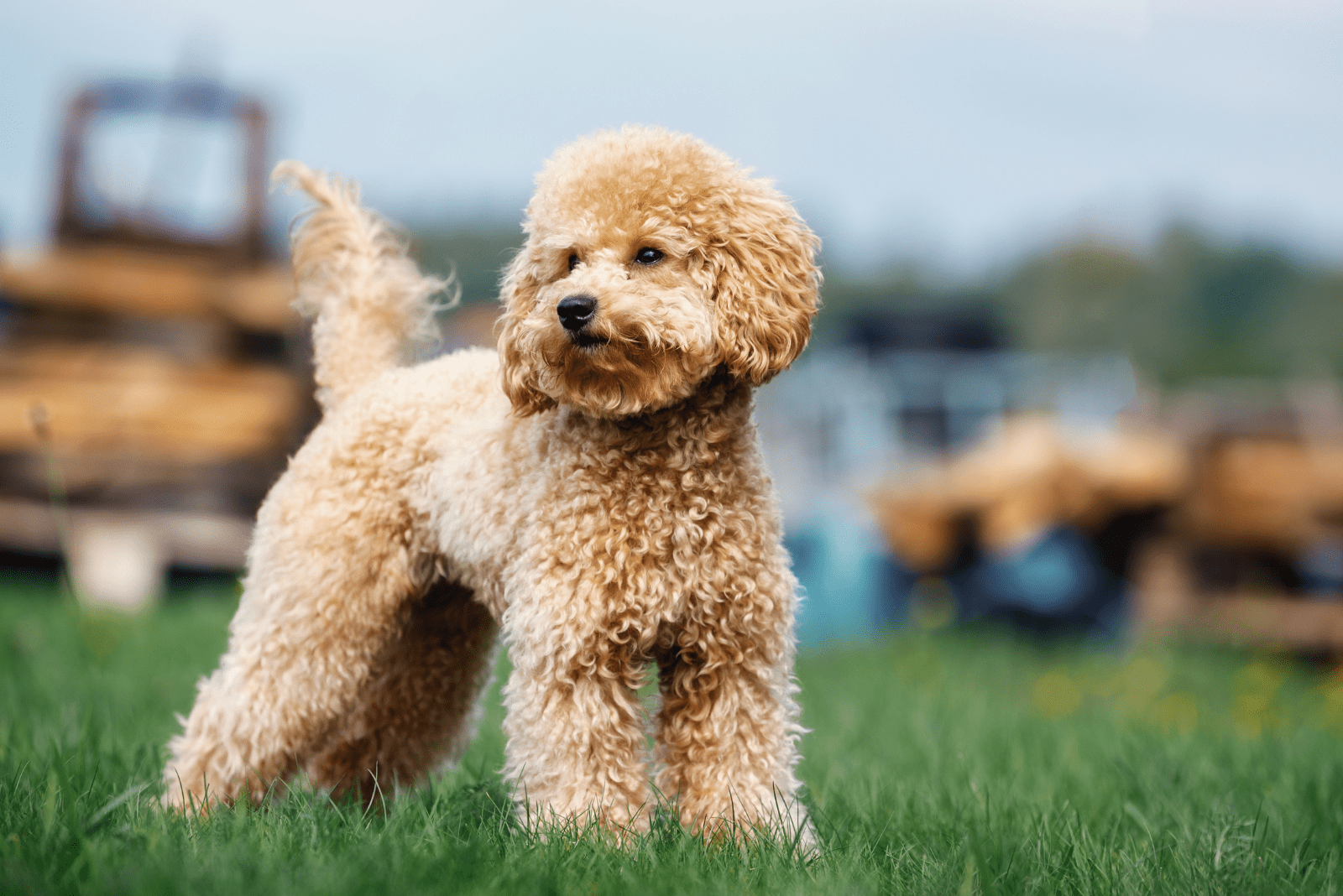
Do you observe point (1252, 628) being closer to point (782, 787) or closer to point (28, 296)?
point (782, 787)

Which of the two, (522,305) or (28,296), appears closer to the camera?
(522,305)

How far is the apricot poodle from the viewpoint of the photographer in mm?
2572

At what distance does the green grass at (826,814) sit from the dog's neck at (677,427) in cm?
91

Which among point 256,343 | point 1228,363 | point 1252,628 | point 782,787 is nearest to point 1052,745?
point 782,787

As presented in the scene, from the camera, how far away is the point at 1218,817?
3.08 meters

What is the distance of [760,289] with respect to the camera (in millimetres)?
2600

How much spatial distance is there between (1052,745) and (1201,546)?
19.0 ft

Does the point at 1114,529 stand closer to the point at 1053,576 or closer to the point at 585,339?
the point at 1053,576

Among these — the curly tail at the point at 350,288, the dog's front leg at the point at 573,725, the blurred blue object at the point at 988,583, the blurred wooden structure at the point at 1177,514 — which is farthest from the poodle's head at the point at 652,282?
the blurred blue object at the point at 988,583

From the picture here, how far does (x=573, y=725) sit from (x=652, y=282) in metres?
1.05

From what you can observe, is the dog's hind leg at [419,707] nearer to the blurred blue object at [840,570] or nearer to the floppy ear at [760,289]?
the floppy ear at [760,289]

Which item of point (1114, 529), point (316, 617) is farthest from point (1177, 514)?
point (316, 617)

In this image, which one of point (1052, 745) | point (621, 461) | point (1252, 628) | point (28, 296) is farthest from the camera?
point (28, 296)

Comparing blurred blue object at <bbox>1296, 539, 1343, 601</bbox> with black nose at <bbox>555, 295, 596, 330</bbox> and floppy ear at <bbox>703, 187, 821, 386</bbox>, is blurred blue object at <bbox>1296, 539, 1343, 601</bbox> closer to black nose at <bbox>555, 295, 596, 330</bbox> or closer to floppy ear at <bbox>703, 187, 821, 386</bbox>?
floppy ear at <bbox>703, 187, 821, 386</bbox>
